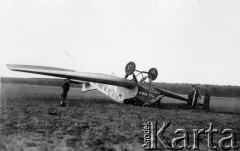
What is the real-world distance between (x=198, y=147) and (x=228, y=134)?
6.33 feet

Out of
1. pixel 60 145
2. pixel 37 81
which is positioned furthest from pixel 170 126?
pixel 37 81

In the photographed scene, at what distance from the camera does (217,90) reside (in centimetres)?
4084

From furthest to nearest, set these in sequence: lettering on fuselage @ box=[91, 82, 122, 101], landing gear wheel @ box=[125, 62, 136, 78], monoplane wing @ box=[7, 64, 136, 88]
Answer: lettering on fuselage @ box=[91, 82, 122, 101] < landing gear wheel @ box=[125, 62, 136, 78] < monoplane wing @ box=[7, 64, 136, 88]

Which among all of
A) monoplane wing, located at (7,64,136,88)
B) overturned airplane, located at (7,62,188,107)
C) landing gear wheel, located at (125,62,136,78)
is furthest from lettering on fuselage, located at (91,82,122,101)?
landing gear wheel, located at (125,62,136,78)

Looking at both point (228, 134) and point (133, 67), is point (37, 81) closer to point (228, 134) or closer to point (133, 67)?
point (133, 67)

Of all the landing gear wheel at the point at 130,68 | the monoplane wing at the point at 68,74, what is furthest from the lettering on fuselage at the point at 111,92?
the landing gear wheel at the point at 130,68

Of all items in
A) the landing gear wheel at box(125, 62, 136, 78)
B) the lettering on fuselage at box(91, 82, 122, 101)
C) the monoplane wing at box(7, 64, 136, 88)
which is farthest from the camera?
the lettering on fuselage at box(91, 82, 122, 101)

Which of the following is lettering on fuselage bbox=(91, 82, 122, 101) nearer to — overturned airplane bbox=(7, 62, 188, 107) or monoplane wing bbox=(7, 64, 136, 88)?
overturned airplane bbox=(7, 62, 188, 107)

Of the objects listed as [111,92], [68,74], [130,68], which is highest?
[130,68]

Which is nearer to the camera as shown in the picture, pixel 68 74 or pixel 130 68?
pixel 68 74

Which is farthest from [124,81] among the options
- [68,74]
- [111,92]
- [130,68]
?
[68,74]

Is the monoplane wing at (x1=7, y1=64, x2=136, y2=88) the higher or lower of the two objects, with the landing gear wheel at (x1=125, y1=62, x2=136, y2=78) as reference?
lower

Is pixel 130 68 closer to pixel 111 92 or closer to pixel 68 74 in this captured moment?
pixel 111 92

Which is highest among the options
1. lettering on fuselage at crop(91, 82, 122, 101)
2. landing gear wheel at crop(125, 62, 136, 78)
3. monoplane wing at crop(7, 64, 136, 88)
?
landing gear wheel at crop(125, 62, 136, 78)
